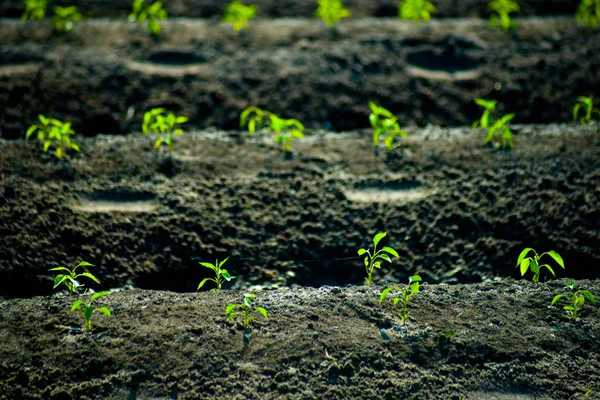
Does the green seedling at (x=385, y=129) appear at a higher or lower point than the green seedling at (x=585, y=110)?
lower

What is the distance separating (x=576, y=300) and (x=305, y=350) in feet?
3.16

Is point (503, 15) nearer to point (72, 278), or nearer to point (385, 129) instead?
point (385, 129)

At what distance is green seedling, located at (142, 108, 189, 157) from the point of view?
2691 mm

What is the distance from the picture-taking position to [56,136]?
2596 mm

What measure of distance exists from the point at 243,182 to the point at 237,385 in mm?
1135

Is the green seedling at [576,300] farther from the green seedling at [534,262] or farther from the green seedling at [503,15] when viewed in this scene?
the green seedling at [503,15]

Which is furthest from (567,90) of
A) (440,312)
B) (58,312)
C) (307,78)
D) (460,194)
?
(58,312)

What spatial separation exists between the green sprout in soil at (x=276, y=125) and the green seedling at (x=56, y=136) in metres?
0.90

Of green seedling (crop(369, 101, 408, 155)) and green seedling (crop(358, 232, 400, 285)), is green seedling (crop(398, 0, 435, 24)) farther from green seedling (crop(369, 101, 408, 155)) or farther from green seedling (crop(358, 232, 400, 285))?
green seedling (crop(358, 232, 400, 285))

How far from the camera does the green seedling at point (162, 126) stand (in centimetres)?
269

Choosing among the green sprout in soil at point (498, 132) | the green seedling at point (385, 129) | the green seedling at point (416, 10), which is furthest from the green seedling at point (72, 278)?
the green seedling at point (416, 10)

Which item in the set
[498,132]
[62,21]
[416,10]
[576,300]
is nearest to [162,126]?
[62,21]

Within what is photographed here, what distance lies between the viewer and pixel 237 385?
5.40 ft

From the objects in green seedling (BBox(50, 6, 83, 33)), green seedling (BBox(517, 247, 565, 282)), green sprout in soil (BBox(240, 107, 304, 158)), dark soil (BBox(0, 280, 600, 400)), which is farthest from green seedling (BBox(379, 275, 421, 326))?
green seedling (BBox(50, 6, 83, 33))
